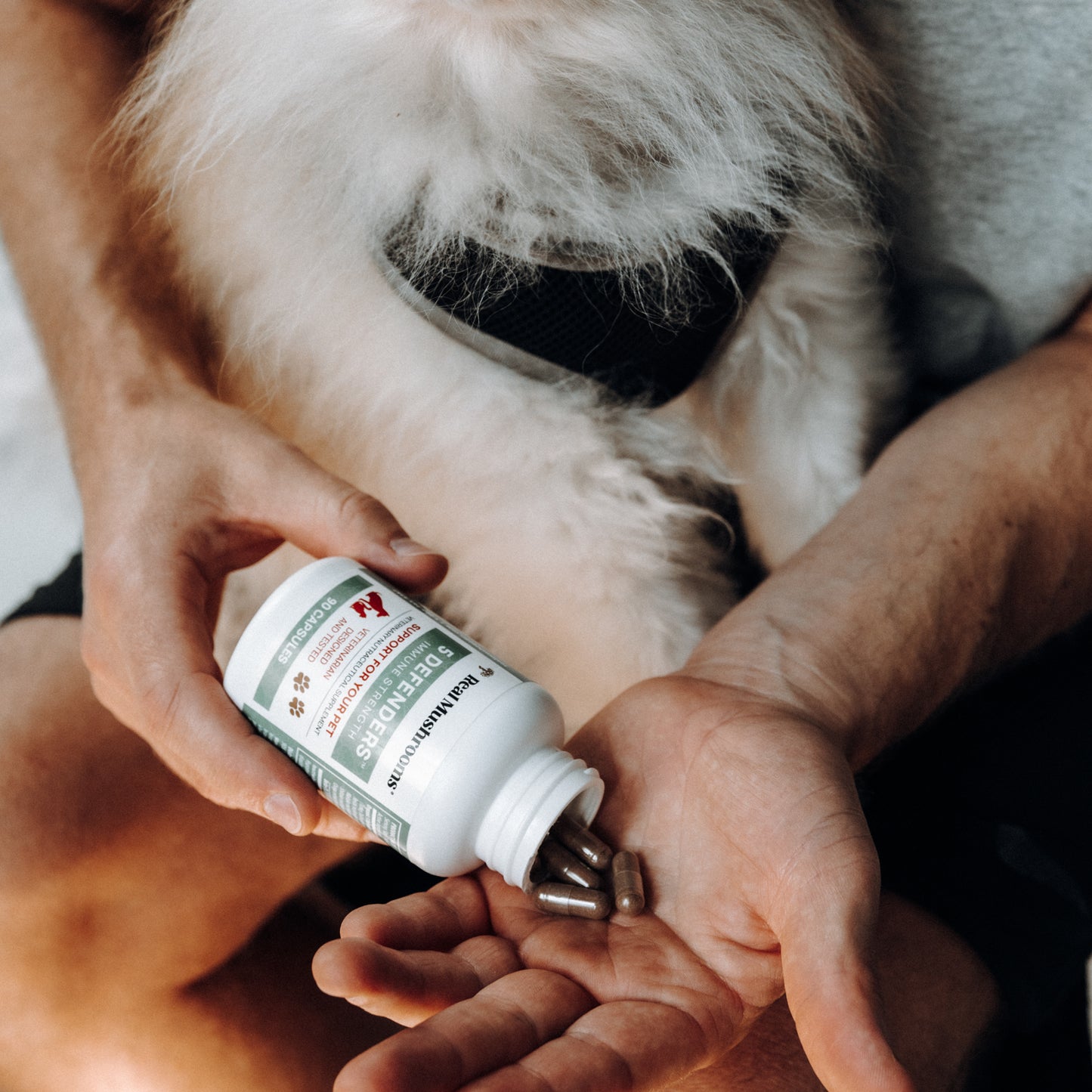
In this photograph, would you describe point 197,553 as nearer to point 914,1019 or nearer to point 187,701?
point 187,701

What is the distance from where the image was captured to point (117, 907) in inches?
35.1

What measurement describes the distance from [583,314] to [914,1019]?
0.62 metres

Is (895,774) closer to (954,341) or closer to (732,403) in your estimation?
(732,403)

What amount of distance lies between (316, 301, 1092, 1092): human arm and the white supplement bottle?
0.20 feet

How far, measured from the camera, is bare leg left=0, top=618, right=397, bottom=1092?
858mm

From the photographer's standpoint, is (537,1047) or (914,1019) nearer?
(537,1047)

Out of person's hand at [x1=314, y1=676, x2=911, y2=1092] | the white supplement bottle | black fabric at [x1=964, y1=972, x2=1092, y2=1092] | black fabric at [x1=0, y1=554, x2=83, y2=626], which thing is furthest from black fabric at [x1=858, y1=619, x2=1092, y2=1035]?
black fabric at [x1=0, y1=554, x2=83, y2=626]

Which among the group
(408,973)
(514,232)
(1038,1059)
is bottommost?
(1038,1059)

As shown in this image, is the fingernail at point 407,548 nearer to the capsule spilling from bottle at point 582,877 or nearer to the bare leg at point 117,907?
the capsule spilling from bottle at point 582,877

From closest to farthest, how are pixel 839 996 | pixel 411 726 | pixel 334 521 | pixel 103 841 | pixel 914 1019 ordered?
pixel 839 996 < pixel 411 726 < pixel 334 521 < pixel 914 1019 < pixel 103 841

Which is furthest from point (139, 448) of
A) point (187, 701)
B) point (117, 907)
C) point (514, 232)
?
point (117, 907)

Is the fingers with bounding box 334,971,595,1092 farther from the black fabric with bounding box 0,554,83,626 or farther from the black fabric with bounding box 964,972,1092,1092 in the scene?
the black fabric with bounding box 0,554,83,626

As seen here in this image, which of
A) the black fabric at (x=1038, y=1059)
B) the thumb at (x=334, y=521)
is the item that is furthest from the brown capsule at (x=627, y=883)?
the black fabric at (x=1038, y=1059)

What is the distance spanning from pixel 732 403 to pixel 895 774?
14.7 inches
